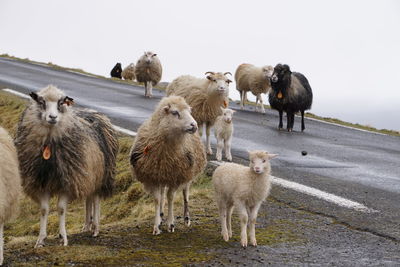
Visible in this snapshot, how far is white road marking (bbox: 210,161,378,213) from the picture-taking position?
905 cm

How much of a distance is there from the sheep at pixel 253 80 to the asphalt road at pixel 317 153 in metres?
0.69

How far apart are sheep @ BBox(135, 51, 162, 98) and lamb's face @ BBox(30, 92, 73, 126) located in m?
14.8

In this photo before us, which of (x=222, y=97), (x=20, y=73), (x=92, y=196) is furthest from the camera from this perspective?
(x=20, y=73)

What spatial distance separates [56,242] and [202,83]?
5796mm

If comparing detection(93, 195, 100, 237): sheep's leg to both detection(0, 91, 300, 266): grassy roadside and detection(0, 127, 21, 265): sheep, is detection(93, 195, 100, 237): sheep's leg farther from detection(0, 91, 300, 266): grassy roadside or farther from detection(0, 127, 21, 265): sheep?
detection(0, 127, 21, 265): sheep

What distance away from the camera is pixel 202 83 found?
41.6 feet

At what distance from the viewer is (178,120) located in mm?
7875

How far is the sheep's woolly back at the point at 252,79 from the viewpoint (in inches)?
789

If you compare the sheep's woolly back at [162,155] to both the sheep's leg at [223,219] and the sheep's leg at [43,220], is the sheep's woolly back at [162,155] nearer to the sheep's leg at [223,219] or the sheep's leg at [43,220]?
the sheep's leg at [223,219]

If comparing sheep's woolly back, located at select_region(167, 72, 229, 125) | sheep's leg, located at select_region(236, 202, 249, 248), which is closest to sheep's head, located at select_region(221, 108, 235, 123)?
sheep's woolly back, located at select_region(167, 72, 229, 125)

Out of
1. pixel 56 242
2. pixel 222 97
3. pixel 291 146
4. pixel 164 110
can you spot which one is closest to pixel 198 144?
pixel 164 110

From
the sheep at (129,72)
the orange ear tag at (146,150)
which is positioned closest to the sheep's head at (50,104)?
the orange ear tag at (146,150)

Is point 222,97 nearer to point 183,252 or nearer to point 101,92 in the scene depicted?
point 183,252

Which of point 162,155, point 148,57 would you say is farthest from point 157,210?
point 148,57
